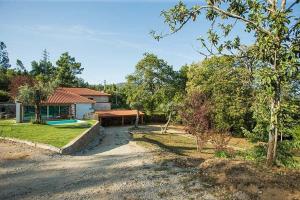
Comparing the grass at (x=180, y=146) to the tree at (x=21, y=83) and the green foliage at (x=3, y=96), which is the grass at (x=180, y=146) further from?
the green foliage at (x=3, y=96)

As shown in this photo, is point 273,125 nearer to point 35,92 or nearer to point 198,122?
point 198,122

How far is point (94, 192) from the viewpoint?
30.8 feet

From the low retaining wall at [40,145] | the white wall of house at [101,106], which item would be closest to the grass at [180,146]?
the low retaining wall at [40,145]

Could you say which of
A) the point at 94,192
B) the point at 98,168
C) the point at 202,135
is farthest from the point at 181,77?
the point at 94,192

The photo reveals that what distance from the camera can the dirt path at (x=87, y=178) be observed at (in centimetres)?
914

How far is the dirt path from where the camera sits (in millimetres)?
9141

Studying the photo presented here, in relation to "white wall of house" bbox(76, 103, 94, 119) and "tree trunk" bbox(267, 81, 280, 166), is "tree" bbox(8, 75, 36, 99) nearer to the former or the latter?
"white wall of house" bbox(76, 103, 94, 119)

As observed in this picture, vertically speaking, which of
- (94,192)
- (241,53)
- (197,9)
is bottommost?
(94,192)

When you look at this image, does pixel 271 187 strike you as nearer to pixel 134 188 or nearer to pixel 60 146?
pixel 134 188

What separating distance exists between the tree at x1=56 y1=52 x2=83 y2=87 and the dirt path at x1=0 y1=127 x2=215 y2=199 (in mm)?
53316

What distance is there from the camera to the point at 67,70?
225 ft

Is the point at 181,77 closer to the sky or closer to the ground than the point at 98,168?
closer to the sky

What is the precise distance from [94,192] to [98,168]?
355 cm

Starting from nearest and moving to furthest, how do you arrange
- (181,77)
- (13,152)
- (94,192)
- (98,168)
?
(94,192)
(98,168)
(13,152)
(181,77)
